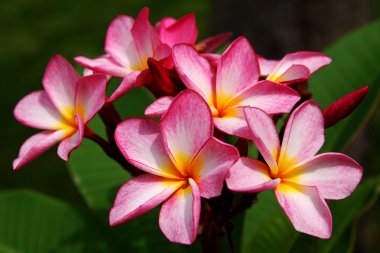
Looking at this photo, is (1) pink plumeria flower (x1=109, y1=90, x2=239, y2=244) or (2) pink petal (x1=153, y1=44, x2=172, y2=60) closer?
(1) pink plumeria flower (x1=109, y1=90, x2=239, y2=244)

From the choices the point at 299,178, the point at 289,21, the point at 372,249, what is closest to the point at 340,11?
the point at 289,21

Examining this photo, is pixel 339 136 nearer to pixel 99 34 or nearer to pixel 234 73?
pixel 234 73

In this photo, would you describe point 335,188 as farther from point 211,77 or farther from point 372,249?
point 372,249

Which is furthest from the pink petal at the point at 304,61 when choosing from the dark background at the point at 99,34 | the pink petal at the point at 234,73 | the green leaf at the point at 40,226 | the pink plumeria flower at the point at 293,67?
the dark background at the point at 99,34

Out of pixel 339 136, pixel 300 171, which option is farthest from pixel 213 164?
pixel 339 136

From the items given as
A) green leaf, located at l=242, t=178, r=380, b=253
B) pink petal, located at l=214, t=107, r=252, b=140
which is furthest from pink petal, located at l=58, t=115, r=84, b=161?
green leaf, located at l=242, t=178, r=380, b=253

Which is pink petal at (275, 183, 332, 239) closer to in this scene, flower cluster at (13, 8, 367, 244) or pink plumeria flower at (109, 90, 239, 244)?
flower cluster at (13, 8, 367, 244)
